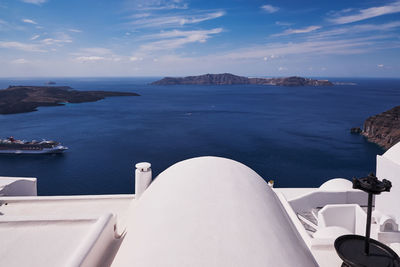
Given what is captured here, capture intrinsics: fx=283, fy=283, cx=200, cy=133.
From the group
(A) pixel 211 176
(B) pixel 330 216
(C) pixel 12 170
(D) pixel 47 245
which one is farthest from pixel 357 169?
(C) pixel 12 170

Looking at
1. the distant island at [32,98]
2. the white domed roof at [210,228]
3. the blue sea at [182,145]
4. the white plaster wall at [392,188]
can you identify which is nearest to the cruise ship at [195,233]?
the white domed roof at [210,228]

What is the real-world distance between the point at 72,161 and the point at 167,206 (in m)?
39.4

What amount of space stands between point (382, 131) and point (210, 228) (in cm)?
5880

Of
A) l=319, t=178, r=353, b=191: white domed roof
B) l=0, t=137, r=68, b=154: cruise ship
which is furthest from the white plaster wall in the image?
l=0, t=137, r=68, b=154: cruise ship

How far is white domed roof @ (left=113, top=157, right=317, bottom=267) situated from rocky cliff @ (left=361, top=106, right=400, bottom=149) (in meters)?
52.7

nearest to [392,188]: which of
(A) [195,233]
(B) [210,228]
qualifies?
(B) [210,228]

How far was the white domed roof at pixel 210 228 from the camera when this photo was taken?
3.66 meters

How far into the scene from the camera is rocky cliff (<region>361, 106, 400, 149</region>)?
4984cm

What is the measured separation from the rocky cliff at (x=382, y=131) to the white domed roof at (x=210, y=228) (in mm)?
52725

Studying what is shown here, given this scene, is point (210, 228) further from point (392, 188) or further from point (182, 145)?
point (182, 145)

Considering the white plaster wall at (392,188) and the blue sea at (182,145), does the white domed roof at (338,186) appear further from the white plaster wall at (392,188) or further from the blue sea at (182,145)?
the blue sea at (182,145)

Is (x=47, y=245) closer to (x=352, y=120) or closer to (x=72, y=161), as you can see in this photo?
(x=72, y=161)

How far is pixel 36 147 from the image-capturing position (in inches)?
1730

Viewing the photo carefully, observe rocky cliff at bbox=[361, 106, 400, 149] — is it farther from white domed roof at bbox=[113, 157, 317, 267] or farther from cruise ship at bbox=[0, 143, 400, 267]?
white domed roof at bbox=[113, 157, 317, 267]
